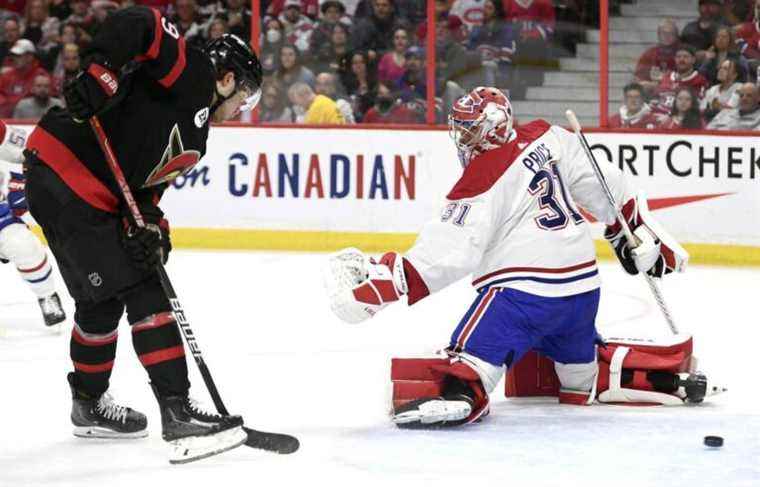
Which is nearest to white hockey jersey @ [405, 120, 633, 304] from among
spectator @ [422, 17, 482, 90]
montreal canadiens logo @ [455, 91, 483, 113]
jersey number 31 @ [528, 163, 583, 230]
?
Answer: jersey number 31 @ [528, 163, 583, 230]

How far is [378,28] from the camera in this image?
8391 mm

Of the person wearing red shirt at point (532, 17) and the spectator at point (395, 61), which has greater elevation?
the person wearing red shirt at point (532, 17)

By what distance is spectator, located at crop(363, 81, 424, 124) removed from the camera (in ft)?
27.5

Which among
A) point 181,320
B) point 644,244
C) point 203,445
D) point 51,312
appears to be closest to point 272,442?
point 203,445

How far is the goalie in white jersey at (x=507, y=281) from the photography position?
4215mm

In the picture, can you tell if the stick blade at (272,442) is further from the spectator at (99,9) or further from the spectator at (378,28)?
the spectator at (99,9)

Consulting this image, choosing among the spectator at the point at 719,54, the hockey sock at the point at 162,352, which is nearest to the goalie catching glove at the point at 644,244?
the hockey sock at the point at 162,352

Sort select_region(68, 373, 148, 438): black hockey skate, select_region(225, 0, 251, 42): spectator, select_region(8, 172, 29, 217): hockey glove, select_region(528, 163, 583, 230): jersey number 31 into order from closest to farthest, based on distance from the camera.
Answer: select_region(68, 373, 148, 438): black hockey skate → select_region(528, 163, 583, 230): jersey number 31 → select_region(8, 172, 29, 217): hockey glove → select_region(225, 0, 251, 42): spectator

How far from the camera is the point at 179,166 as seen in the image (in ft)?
12.7

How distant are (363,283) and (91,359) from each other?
75 cm

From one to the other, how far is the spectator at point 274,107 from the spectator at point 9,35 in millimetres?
1603

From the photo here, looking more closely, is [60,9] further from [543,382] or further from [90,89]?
[90,89]

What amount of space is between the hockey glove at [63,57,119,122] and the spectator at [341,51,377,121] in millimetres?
4867

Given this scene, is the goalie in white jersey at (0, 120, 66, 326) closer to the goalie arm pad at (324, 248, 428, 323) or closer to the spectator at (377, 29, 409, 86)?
the goalie arm pad at (324, 248, 428, 323)
